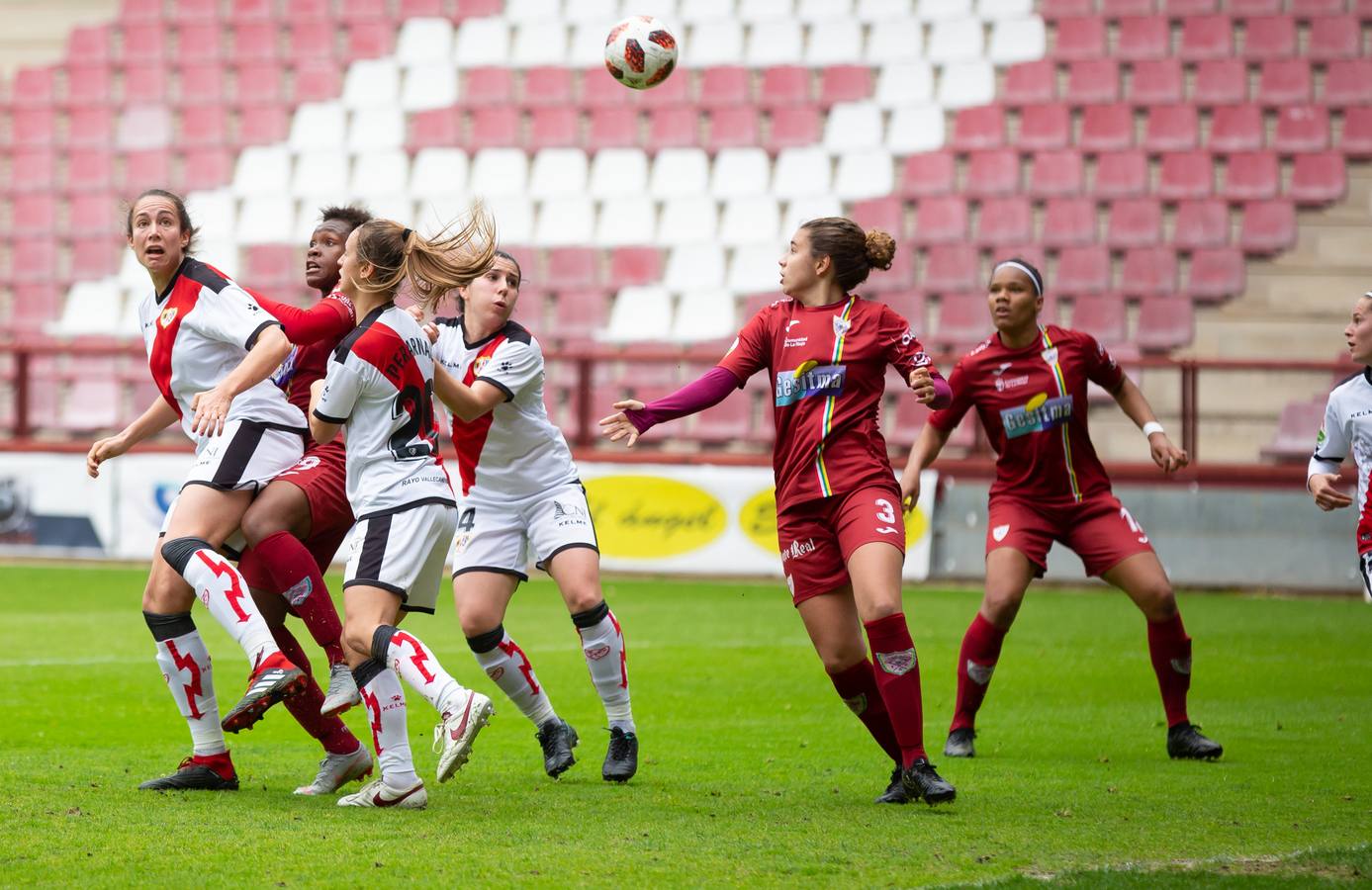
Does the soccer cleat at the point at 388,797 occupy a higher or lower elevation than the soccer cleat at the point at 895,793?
higher

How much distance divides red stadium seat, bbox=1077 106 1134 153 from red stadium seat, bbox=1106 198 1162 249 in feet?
2.68

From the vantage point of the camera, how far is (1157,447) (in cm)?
696

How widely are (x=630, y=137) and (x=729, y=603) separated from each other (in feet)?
27.7

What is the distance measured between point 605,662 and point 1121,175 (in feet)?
42.7

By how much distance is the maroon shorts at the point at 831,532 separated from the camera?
5.69m

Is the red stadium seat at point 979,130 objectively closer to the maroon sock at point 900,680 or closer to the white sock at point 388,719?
the maroon sock at point 900,680

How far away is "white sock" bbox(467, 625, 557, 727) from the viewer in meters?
6.26

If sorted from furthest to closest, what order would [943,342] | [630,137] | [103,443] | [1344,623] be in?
[630,137] < [943,342] < [1344,623] < [103,443]

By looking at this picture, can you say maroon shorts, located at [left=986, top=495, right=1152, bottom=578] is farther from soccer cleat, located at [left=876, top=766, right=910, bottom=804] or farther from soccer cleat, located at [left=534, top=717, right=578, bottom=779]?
soccer cleat, located at [left=534, top=717, right=578, bottom=779]

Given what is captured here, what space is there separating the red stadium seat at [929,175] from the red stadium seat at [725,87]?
2253 millimetres

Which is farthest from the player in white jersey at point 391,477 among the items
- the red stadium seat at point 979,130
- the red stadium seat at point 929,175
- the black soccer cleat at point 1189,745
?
the red stadium seat at point 979,130

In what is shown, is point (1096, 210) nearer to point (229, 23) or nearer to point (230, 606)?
point (229, 23)

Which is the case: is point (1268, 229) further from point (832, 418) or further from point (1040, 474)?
point (832, 418)

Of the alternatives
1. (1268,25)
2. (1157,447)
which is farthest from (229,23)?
(1157,447)
